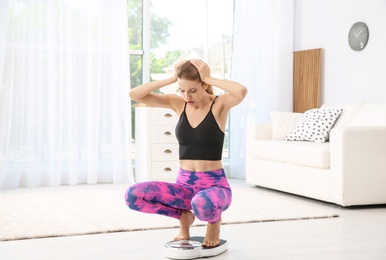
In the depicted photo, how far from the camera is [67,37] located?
18.3 feet

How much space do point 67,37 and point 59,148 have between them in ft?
3.24

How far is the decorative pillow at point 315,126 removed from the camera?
16.5ft

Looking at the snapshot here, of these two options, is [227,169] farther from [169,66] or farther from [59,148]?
[59,148]

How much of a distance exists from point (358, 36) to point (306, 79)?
2.92 feet

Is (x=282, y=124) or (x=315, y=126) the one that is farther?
(x=282, y=124)

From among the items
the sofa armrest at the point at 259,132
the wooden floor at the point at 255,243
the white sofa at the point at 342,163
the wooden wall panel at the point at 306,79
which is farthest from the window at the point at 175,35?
the wooden floor at the point at 255,243

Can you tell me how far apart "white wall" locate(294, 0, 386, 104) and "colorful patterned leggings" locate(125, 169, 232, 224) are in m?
2.89

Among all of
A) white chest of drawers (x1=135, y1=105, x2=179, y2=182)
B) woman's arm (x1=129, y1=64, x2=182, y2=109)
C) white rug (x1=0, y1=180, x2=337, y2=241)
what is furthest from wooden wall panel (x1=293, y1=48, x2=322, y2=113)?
woman's arm (x1=129, y1=64, x2=182, y2=109)

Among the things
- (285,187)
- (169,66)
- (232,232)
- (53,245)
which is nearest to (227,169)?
(169,66)

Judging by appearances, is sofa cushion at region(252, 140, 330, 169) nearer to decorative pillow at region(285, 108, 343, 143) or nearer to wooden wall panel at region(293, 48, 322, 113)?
decorative pillow at region(285, 108, 343, 143)

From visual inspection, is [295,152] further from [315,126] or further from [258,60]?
[258,60]

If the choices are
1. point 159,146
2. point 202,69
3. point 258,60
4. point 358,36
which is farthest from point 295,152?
point 202,69

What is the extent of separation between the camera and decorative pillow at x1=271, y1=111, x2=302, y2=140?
536cm

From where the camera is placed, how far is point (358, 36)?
5480 mm
